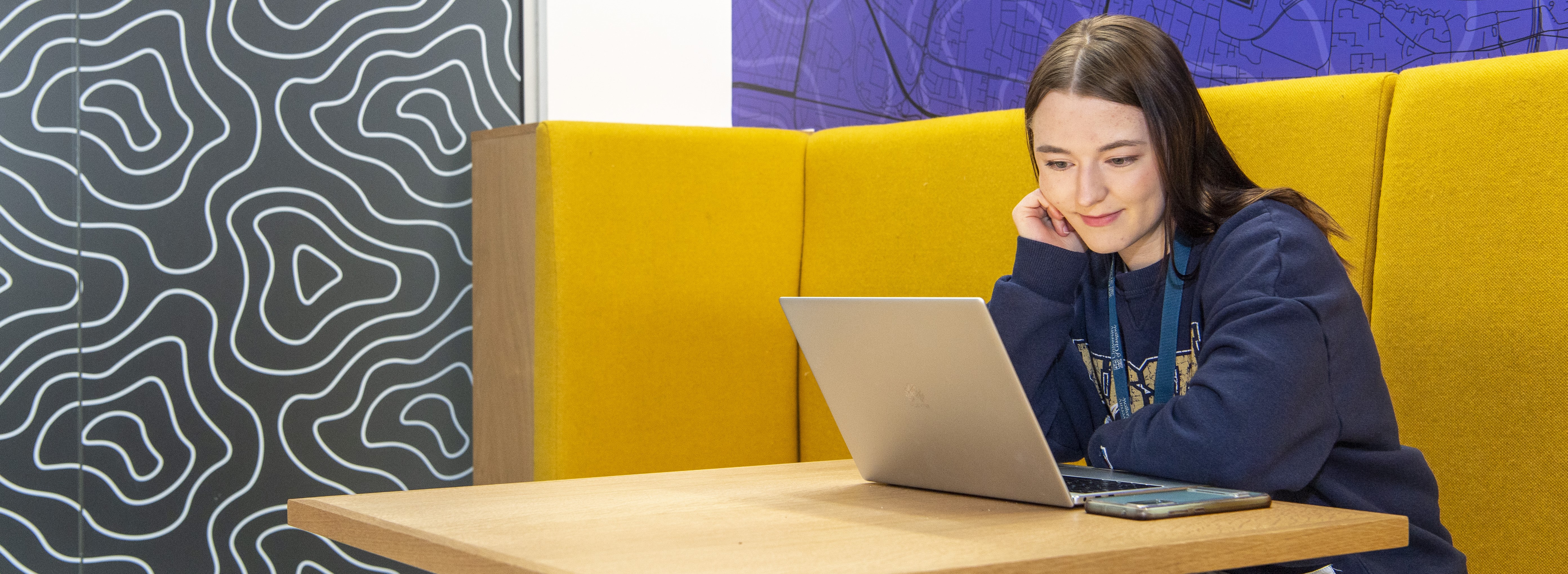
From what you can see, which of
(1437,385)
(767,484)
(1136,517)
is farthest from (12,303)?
(1437,385)

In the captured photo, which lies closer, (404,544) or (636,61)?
(404,544)

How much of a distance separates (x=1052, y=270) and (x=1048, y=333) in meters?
0.07

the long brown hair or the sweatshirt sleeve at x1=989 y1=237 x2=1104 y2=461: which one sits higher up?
the long brown hair

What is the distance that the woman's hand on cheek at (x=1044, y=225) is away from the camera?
5.00 ft

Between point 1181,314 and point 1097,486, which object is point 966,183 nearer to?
point 1181,314

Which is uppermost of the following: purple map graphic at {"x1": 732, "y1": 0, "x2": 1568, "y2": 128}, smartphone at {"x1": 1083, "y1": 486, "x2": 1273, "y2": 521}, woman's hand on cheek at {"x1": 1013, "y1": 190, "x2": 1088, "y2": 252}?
purple map graphic at {"x1": 732, "y1": 0, "x2": 1568, "y2": 128}

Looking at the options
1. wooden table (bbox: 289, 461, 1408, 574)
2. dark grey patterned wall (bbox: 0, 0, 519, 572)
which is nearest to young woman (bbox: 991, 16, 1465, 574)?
wooden table (bbox: 289, 461, 1408, 574)

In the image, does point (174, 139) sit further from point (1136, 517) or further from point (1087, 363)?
point (1136, 517)

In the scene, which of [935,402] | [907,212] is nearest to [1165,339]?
[935,402]

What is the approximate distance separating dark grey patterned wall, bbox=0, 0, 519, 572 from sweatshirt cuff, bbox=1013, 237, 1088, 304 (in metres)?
1.61

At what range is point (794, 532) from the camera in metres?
0.96

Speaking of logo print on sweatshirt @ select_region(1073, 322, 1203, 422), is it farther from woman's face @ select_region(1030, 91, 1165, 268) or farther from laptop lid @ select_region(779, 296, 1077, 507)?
laptop lid @ select_region(779, 296, 1077, 507)

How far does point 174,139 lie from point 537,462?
0.93 m

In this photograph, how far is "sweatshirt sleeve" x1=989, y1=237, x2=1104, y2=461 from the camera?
1.49 meters
